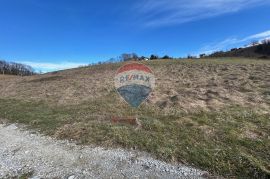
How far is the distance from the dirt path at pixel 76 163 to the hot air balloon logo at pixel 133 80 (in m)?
3.12

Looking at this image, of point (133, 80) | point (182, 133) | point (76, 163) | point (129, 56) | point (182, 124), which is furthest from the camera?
point (129, 56)

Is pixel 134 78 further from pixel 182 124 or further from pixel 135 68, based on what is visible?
pixel 182 124

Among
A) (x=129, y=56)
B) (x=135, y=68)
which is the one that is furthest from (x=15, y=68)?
(x=135, y=68)

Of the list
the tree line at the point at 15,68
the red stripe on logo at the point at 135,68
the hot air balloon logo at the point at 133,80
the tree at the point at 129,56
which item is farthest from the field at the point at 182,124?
the tree line at the point at 15,68

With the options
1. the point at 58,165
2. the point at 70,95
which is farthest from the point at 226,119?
the point at 70,95

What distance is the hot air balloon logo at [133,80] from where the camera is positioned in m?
Answer: 9.41

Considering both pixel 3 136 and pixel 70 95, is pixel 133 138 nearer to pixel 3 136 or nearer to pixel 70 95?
pixel 3 136

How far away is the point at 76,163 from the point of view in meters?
6.25

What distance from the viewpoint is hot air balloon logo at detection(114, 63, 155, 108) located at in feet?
30.9

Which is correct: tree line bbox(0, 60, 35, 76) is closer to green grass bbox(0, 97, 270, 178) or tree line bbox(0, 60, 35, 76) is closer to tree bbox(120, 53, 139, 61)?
tree bbox(120, 53, 139, 61)

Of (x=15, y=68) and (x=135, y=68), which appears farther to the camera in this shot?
(x=15, y=68)

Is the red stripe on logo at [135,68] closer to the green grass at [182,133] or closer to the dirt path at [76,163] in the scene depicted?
the green grass at [182,133]

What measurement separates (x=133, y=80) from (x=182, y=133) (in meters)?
2.69

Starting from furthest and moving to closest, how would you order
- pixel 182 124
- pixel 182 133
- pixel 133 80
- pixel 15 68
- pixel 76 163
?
1. pixel 15 68
2. pixel 133 80
3. pixel 182 124
4. pixel 182 133
5. pixel 76 163
